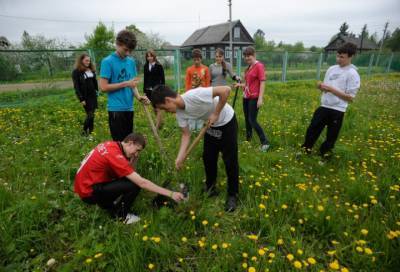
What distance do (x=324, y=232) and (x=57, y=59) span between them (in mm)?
9794

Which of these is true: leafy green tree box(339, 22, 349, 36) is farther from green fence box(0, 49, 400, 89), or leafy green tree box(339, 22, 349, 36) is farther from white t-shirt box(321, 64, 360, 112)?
white t-shirt box(321, 64, 360, 112)

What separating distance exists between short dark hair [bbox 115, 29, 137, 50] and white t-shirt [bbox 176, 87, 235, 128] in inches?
44.9

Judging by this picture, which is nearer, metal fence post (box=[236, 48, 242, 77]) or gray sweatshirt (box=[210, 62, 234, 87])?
gray sweatshirt (box=[210, 62, 234, 87])

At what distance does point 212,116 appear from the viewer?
93.0 inches

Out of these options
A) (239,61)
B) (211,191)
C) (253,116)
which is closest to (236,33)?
(239,61)

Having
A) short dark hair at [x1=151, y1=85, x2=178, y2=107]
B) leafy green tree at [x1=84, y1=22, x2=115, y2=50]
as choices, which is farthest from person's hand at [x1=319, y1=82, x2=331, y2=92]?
leafy green tree at [x1=84, y1=22, x2=115, y2=50]

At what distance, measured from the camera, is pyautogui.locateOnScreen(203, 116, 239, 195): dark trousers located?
8.35 feet

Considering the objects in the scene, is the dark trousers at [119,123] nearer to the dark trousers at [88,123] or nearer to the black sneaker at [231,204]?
the black sneaker at [231,204]

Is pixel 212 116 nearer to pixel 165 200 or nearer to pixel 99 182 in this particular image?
pixel 165 200

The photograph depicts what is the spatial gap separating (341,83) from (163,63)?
885 cm

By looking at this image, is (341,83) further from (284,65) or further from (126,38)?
(284,65)

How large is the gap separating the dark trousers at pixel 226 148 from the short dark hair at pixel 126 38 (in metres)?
1.43

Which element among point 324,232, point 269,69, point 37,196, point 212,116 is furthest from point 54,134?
point 269,69

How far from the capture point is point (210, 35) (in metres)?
39.3
